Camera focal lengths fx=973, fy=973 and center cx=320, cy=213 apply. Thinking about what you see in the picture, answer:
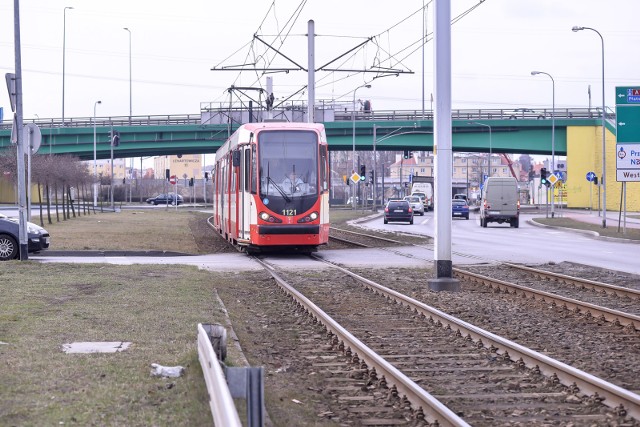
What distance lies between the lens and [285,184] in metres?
26.0

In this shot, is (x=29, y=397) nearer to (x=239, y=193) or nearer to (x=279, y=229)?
(x=279, y=229)

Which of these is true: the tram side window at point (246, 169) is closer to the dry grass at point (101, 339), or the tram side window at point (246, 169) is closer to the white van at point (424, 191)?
the dry grass at point (101, 339)

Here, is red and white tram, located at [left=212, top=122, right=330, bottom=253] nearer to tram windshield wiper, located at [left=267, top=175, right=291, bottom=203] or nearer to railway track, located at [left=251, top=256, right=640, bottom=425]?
tram windshield wiper, located at [left=267, top=175, right=291, bottom=203]

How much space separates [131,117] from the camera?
74.3 metres

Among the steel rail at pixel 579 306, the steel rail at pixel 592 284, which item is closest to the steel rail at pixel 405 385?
the steel rail at pixel 579 306

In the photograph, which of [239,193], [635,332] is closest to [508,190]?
[239,193]

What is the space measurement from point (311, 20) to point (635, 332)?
2373cm

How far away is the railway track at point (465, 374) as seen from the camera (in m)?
7.48

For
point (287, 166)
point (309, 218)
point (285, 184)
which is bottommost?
point (309, 218)

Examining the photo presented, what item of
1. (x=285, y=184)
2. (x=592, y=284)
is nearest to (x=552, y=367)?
(x=592, y=284)

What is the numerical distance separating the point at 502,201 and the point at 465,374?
46668 mm

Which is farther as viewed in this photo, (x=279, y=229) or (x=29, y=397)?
(x=279, y=229)

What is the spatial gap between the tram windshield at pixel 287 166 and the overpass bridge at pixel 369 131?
44983 millimetres

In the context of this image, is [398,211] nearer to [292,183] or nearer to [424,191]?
[292,183]
